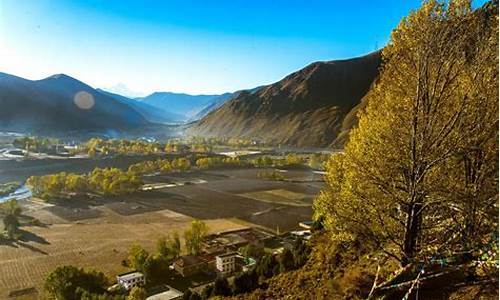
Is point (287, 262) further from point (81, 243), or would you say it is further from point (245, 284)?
point (81, 243)

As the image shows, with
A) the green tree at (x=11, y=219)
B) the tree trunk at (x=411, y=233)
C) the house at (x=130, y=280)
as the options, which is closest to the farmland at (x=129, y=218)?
the green tree at (x=11, y=219)

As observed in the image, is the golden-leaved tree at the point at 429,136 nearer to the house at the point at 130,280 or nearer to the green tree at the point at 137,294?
the green tree at the point at 137,294

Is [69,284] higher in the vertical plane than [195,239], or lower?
higher

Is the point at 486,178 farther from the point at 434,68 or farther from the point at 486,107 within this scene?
the point at 434,68

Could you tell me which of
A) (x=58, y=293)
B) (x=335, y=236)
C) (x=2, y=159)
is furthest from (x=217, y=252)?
(x=2, y=159)

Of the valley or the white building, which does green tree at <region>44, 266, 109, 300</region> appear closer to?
the valley

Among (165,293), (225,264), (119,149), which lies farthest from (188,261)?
(119,149)

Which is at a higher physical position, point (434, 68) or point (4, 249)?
point (434, 68)
